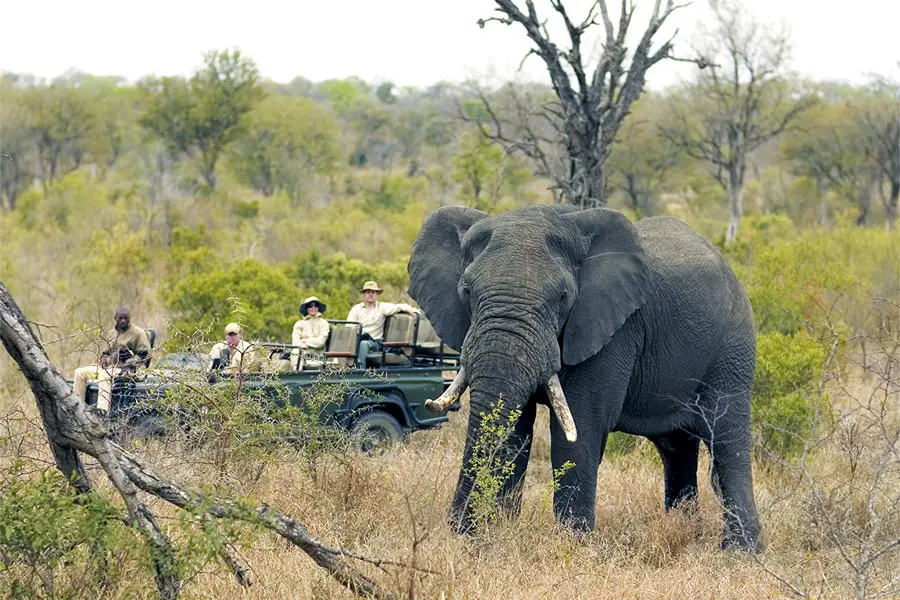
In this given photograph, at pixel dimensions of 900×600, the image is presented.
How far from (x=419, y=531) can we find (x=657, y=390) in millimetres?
2235

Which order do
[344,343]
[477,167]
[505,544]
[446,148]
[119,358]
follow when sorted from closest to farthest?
[505,544]
[119,358]
[344,343]
[477,167]
[446,148]

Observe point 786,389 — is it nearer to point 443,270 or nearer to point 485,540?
point 443,270

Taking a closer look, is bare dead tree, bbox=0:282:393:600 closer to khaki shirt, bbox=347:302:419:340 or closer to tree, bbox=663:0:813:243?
khaki shirt, bbox=347:302:419:340

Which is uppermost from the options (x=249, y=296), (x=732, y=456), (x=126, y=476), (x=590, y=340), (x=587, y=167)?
(x=587, y=167)

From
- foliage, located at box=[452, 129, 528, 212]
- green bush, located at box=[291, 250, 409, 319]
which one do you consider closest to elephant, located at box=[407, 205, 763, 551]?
green bush, located at box=[291, 250, 409, 319]

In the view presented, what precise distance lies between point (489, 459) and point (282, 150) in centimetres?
4224

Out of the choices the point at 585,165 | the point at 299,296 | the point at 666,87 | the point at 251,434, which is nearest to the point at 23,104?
the point at 666,87

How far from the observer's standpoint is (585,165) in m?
13.7

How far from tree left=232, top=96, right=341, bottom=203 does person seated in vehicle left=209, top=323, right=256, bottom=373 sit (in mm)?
34813

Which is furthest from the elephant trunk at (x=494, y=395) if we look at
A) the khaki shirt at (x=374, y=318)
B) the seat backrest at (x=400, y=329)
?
the khaki shirt at (x=374, y=318)

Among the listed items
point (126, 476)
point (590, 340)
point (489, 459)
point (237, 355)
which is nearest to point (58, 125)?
point (237, 355)

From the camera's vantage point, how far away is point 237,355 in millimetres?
10891

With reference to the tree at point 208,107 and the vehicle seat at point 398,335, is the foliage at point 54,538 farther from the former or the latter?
the tree at point 208,107

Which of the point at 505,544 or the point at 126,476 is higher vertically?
the point at 126,476
